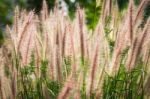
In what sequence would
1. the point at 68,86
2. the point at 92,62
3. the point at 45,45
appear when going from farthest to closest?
the point at 45,45
the point at 92,62
the point at 68,86

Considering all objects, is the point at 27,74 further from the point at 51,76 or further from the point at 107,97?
the point at 107,97

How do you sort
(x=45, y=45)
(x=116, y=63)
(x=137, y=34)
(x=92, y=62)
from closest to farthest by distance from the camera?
1. (x=92, y=62)
2. (x=116, y=63)
3. (x=137, y=34)
4. (x=45, y=45)

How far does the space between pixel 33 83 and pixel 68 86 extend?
100 cm

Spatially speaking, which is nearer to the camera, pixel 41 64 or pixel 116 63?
pixel 116 63

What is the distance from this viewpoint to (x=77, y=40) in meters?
2.83

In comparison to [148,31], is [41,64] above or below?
below

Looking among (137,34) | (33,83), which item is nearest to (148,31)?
(137,34)

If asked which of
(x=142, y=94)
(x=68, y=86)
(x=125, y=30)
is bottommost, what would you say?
(x=142, y=94)

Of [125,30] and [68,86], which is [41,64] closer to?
[125,30]

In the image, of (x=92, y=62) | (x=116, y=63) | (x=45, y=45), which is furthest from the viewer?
(x=45, y=45)

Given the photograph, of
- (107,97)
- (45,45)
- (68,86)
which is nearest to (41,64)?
(45,45)

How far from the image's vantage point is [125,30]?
2.82m

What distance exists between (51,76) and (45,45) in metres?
0.35

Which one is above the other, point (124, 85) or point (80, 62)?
point (80, 62)
